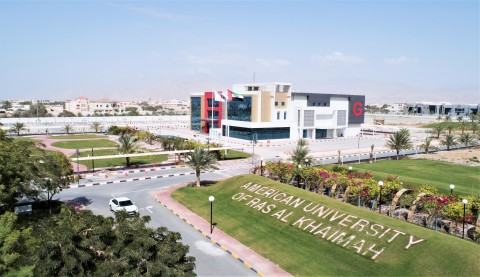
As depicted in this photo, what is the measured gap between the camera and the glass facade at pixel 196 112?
99.1 metres

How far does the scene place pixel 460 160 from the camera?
5794 cm

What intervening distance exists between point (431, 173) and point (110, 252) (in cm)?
4446

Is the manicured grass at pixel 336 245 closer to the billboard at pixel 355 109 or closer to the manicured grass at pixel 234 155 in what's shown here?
the manicured grass at pixel 234 155

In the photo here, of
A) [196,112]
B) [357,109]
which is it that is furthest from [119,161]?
[357,109]

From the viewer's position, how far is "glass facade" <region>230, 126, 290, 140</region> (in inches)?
3110

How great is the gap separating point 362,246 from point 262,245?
20.6ft

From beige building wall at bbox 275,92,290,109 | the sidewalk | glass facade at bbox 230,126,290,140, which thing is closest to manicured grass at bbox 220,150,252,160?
glass facade at bbox 230,126,290,140

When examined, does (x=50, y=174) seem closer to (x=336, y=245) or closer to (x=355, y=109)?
(x=336, y=245)

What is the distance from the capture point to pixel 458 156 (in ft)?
203

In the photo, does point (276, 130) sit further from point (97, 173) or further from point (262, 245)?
point (262, 245)

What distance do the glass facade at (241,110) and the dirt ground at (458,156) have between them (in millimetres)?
33642

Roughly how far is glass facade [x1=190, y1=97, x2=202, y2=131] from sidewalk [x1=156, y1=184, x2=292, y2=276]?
65646 mm

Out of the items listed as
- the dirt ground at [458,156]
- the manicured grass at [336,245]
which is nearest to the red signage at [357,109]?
the dirt ground at [458,156]

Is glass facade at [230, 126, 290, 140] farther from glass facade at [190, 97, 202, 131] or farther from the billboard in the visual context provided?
the billboard
